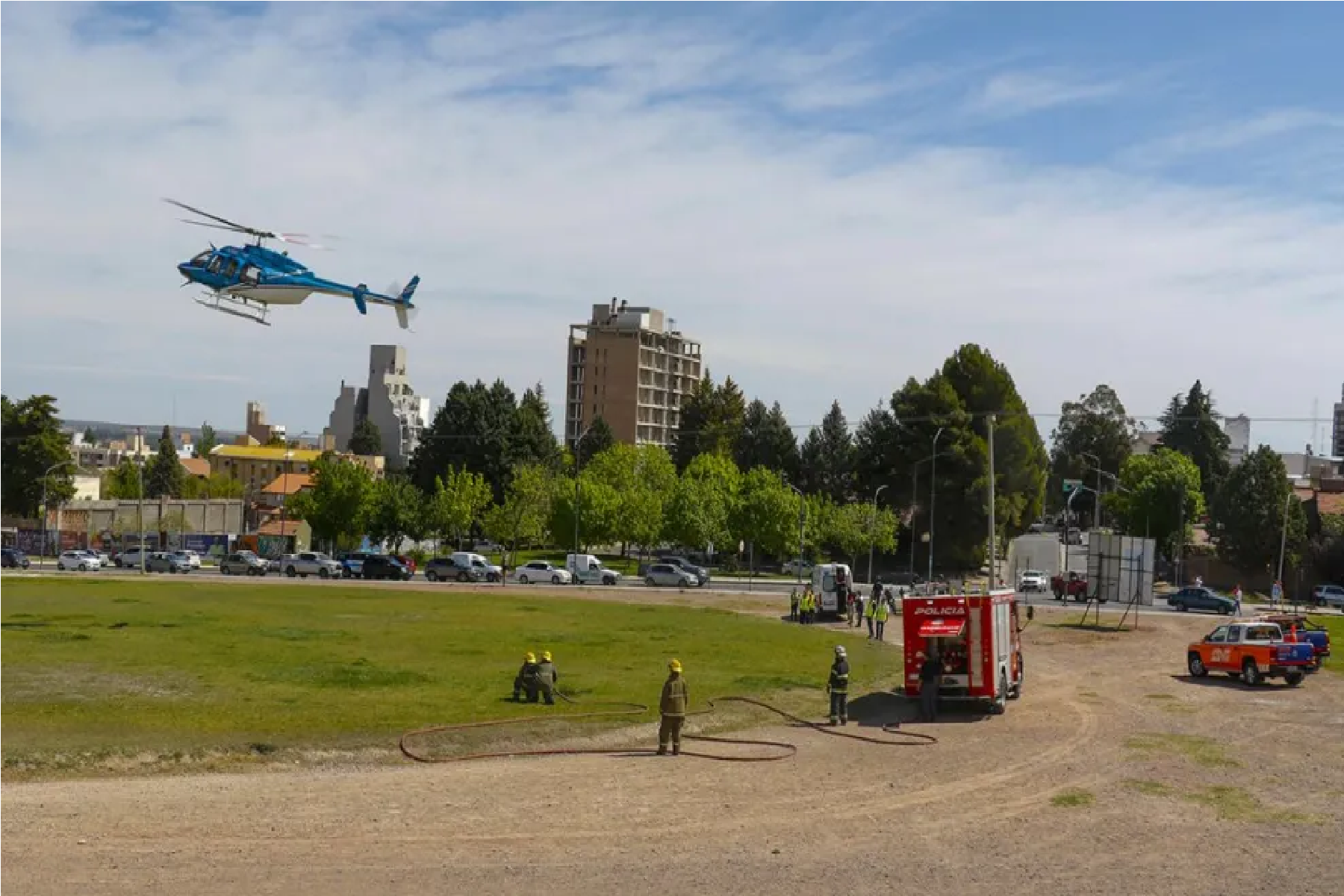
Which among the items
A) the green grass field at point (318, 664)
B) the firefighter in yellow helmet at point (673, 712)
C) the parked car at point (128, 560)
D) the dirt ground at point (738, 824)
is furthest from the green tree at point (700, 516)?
the firefighter in yellow helmet at point (673, 712)

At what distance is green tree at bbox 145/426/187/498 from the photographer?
545ft

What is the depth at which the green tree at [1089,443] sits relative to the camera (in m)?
152

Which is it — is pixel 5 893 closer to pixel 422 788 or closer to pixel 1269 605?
pixel 422 788

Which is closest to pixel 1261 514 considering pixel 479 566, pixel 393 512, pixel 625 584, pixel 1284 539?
pixel 1284 539

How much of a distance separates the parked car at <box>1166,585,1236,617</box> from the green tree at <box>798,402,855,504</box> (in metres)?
55.9

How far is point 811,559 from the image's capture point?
4173 inches

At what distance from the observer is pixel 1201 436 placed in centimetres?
14650

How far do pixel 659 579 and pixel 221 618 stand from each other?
3593cm

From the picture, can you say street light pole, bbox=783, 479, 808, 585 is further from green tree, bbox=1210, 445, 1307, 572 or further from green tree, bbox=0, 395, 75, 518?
green tree, bbox=0, 395, 75, 518

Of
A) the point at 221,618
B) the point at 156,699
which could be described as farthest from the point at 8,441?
the point at 156,699

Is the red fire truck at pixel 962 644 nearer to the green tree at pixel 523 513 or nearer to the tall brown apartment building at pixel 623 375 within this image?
the green tree at pixel 523 513

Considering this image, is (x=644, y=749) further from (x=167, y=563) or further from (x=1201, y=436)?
(x=1201, y=436)

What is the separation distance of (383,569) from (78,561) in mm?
21778

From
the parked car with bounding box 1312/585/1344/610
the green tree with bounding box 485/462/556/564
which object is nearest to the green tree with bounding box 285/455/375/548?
the green tree with bounding box 485/462/556/564
